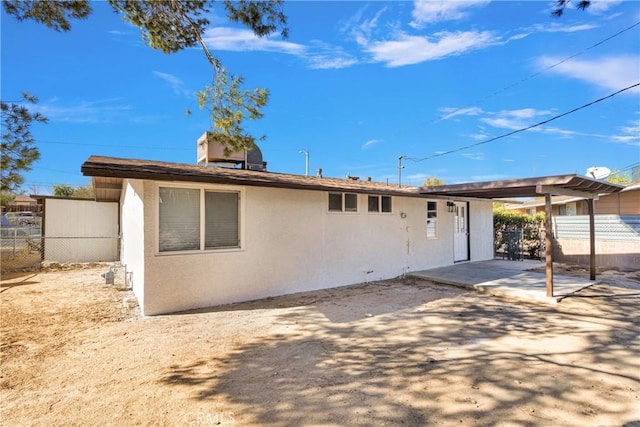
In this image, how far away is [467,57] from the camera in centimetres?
1421

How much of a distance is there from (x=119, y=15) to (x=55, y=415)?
6303 mm

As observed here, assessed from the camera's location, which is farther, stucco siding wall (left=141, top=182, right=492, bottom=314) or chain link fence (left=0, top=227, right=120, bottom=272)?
chain link fence (left=0, top=227, right=120, bottom=272)

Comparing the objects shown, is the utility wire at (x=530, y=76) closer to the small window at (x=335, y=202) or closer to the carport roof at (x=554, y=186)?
the carport roof at (x=554, y=186)

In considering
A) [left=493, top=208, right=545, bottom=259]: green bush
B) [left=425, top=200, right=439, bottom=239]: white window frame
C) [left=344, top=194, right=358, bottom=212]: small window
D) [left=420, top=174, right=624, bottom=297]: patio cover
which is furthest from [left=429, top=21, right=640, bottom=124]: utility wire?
[left=344, top=194, right=358, bottom=212]: small window

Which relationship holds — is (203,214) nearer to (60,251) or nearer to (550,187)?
(550,187)

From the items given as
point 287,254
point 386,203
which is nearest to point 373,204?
point 386,203

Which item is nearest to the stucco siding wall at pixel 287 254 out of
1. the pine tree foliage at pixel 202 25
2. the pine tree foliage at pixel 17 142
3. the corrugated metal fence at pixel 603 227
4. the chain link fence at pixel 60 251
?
the pine tree foliage at pixel 202 25

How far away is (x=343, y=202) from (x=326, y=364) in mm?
5288

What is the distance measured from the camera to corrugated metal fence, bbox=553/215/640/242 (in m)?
11.0

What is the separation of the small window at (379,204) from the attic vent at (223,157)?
349 centimetres

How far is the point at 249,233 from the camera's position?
22.7 feet

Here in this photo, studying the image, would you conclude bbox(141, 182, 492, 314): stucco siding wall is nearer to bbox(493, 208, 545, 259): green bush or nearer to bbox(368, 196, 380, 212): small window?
bbox(368, 196, 380, 212): small window

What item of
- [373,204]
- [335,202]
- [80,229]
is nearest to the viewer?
[335,202]

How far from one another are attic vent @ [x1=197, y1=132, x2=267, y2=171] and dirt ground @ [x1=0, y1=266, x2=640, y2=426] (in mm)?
4541
